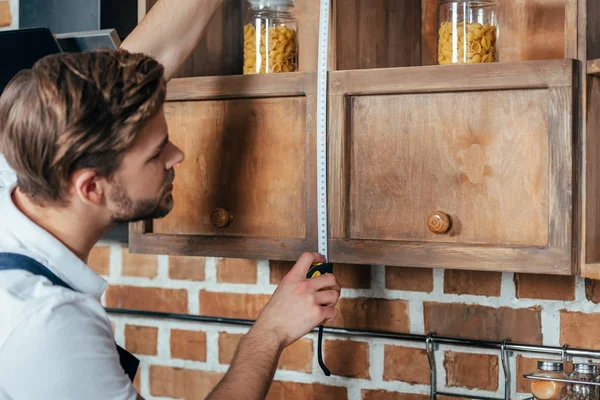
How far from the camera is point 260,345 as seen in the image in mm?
1453

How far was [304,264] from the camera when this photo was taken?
149 cm

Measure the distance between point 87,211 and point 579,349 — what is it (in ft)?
3.14

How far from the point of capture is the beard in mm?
1360

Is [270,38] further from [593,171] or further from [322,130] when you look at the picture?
[593,171]

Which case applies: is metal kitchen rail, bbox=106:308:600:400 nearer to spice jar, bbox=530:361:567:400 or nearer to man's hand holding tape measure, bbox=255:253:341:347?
spice jar, bbox=530:361:567:400

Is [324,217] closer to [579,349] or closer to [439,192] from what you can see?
[439,192]

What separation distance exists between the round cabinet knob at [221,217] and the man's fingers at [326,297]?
8.9 inches

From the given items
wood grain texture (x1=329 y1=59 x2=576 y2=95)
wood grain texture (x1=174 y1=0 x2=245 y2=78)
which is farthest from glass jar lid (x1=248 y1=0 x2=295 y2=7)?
wood grain texture (x1=329 y1=59 x2=576 y2=95)

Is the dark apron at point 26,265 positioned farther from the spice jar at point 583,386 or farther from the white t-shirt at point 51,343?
the spice jar at point 583,386

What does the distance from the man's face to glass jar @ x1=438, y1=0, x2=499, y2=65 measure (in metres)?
0.50

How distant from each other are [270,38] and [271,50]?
2cm

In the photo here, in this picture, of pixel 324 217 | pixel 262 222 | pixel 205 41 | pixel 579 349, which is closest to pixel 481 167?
pixel 324 217

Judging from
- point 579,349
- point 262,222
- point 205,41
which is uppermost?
point 205,41

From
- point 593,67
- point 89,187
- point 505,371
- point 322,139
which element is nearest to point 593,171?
point 593,67
